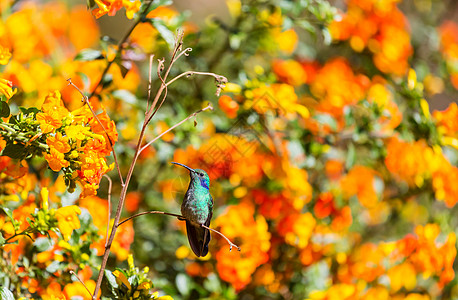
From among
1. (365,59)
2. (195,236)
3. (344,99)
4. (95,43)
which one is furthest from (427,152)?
(95,43)

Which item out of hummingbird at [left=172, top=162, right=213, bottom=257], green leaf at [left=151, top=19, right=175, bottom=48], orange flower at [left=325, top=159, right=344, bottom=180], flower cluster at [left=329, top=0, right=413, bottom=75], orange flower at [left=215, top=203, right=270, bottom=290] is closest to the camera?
hummingbird at [left=172, top=162, right=213, bottom=257]

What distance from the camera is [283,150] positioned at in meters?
1.12

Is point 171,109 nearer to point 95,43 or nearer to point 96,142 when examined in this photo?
point 95,43

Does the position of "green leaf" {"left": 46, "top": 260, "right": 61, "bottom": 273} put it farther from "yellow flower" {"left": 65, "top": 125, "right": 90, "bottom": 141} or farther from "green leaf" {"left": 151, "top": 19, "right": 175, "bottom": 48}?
"green leaf" {"left": 151, "top": 19, "right": 175, "bottom": 48}

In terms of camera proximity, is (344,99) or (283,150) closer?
(283,150)

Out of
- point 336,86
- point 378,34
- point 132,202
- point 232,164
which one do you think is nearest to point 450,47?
point 378,34

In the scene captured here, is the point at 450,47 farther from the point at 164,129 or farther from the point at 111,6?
the point at 111,6

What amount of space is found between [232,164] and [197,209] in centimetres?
43

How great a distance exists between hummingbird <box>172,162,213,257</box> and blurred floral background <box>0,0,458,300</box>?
0.20 ft

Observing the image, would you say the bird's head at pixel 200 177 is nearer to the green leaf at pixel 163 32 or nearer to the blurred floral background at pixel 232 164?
the blurred floral background at pixel 232 164

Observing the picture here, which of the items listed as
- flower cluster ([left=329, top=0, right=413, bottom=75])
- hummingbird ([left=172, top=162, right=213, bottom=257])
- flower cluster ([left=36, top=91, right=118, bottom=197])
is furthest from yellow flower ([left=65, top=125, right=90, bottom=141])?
flower cluster ([left=329, top=0, right=413, bottom=75])

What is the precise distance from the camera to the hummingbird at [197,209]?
1.85 feet

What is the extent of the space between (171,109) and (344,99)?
437 mm

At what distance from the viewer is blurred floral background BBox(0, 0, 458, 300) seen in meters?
0.70
